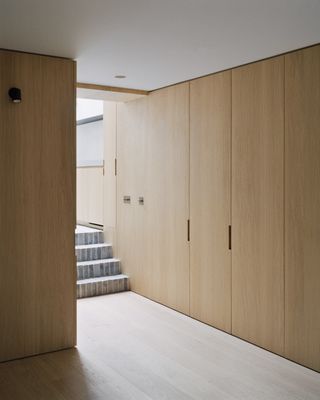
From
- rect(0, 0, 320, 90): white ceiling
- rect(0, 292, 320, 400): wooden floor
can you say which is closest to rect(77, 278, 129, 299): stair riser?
rect(0, 292, 320, 400): wooden floor

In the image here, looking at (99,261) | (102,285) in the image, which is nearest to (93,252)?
(99,261)

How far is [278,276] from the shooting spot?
13.0 feet

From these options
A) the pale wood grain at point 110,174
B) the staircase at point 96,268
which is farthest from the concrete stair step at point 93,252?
the pale wood grain at point 110,174

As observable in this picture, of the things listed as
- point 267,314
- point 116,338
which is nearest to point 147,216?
point 116,338

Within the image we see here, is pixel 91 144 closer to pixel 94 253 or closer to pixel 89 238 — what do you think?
pixel 89 238

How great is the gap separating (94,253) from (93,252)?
0.02m

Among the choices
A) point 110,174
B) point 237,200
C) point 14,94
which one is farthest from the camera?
point 110,174

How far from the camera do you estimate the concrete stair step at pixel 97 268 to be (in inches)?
234

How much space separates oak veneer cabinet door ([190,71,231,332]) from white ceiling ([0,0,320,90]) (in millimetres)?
400

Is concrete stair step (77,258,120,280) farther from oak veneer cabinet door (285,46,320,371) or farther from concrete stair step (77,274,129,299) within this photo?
oak veneer cabinet door (285,46,320,371)

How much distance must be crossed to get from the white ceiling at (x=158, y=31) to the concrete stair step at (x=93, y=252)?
2.55 meters

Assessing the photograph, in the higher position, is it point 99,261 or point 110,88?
point 110,88

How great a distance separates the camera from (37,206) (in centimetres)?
395

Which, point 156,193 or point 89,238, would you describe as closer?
point 156,193
